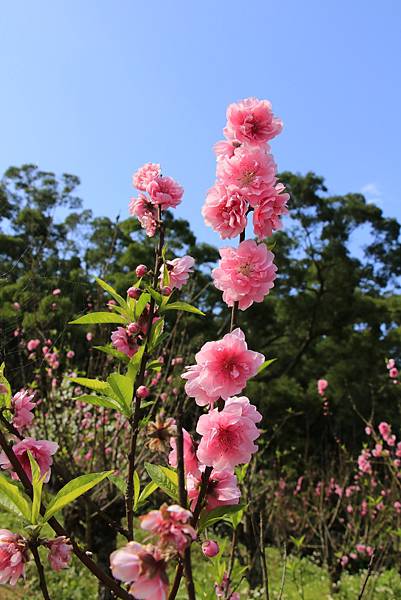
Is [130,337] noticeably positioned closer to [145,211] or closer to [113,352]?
[113,352]

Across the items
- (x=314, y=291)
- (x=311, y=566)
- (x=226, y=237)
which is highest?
(x=314, y=291)

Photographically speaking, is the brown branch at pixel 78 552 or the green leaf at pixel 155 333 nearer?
the brown branch at pixel 78 552

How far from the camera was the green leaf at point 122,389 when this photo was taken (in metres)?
1.10

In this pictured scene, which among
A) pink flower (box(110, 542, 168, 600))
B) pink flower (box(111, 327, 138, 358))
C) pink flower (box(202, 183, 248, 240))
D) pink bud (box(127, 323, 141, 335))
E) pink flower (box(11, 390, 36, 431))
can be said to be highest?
pink flower (box(202, 183, 248, 240))

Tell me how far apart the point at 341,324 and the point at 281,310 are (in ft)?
4.60

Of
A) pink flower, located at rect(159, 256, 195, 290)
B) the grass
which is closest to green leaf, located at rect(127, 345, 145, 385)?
pink flower, located at rect(159, 256, 195, 290)

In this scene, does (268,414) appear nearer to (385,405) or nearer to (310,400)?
(310,400)

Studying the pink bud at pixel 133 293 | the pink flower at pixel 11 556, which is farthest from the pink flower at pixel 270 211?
the pink flower at pixel 11 556

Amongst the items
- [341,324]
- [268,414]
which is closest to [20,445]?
[268,414]

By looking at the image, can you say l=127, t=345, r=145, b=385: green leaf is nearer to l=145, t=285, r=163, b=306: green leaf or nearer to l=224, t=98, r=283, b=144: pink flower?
l=145, t=285, r=163, b=306: green leaf

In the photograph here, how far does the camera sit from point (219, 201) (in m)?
1.09

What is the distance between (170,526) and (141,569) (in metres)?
0.06

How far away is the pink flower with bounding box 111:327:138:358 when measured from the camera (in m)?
1.32

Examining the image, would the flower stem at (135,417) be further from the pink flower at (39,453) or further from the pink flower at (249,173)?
the pink flower at (249,173)
